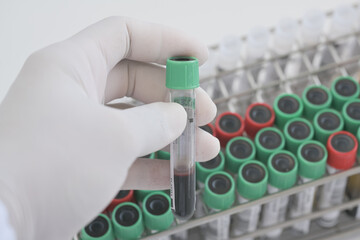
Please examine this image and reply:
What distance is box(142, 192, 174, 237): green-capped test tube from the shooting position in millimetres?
908

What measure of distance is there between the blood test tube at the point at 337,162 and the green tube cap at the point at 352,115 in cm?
4

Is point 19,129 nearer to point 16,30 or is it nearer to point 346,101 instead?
point 346,101

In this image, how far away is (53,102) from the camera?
608mm

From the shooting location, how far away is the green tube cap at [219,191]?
917 millimetres

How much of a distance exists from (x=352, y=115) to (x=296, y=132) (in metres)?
0.13

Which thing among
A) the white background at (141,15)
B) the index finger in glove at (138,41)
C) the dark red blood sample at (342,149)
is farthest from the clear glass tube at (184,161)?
the white background at (141,15)

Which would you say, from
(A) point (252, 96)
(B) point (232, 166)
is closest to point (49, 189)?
(B) point (232, 166)

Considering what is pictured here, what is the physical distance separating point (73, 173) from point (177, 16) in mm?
983

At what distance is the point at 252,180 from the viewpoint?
3.09 ft

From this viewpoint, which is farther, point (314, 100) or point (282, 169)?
point (314, 100)

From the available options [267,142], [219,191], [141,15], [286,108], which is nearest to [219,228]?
[219,191]

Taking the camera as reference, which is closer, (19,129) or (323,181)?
(19,129)

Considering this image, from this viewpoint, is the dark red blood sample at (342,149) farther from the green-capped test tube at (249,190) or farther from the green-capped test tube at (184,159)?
the green-capped test tube at (184,159)

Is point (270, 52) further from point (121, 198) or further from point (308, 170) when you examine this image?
point (121, 198)
